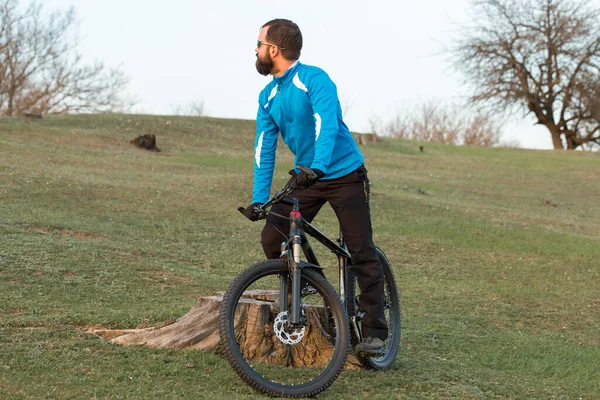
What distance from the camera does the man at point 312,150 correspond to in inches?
177

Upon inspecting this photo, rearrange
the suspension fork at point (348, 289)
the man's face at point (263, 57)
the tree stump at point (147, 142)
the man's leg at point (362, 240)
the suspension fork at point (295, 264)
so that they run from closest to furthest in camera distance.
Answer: the suspension fork at point (295, 264), the man's face at point (263, 57), the man's leg at point (362, 240), the suspension fork at point (348, 289), the tree stump at point (147, 142)

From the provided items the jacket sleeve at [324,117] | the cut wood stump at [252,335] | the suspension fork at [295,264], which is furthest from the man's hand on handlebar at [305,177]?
the cut wood stump at [252,335]

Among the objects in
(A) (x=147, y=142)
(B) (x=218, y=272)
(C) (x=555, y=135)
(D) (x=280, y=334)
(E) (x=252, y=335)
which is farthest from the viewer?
(C) (x=555, y=135)

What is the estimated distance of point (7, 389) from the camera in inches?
156

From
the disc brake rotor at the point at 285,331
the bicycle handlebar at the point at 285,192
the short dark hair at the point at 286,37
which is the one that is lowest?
the disc brake rotor at the point at 285,331

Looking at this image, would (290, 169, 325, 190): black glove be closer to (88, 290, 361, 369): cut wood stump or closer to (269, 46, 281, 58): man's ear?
(269, 46, 281, 58): man's ear

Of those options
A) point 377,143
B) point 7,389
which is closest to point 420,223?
point 7,389

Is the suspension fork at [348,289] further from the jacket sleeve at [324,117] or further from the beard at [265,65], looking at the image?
the beard at [265,65]

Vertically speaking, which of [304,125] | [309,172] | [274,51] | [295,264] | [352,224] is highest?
[274,51]

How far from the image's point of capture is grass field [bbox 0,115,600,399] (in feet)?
15.3

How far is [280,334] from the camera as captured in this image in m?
4.55

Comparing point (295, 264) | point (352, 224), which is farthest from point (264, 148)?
point (295, 264)

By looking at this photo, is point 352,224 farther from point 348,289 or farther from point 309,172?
point 309,172

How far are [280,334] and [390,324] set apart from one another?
1215 millimetres
